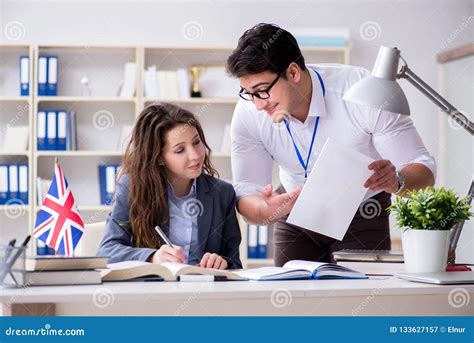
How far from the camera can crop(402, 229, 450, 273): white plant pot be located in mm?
1665

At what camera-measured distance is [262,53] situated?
2.09 m

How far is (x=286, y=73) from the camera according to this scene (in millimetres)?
2164

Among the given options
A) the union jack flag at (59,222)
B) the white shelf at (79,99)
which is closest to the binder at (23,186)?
the white shelf at (79,99)

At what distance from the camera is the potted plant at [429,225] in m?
1.67

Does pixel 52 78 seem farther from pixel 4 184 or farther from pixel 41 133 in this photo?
pixel 4 184

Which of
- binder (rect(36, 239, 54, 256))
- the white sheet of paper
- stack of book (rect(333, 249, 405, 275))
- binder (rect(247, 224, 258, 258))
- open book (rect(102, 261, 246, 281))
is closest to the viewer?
open book (rect(102, 261, 246, 281))

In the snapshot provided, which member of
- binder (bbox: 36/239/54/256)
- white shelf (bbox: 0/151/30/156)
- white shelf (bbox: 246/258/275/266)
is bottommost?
white shelf (bbox: 246/258/275/266)

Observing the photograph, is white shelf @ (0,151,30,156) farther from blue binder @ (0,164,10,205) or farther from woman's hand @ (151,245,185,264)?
woman's hand @ (151,245,185,264)

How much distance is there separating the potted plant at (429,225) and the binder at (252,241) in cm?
297

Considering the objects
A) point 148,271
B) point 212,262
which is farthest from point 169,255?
point 148,271

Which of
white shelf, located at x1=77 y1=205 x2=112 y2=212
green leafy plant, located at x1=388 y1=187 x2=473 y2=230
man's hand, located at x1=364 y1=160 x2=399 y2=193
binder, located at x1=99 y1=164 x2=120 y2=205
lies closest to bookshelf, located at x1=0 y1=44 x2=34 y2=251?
white shelf, located at x1=77 y1=205 x2=112 y2=212

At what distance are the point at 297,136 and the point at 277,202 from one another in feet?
0.99

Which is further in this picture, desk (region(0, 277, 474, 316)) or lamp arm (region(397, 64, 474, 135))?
lamp arm (region(397, 64, 474, 135))

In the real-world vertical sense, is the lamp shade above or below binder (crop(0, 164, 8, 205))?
above
